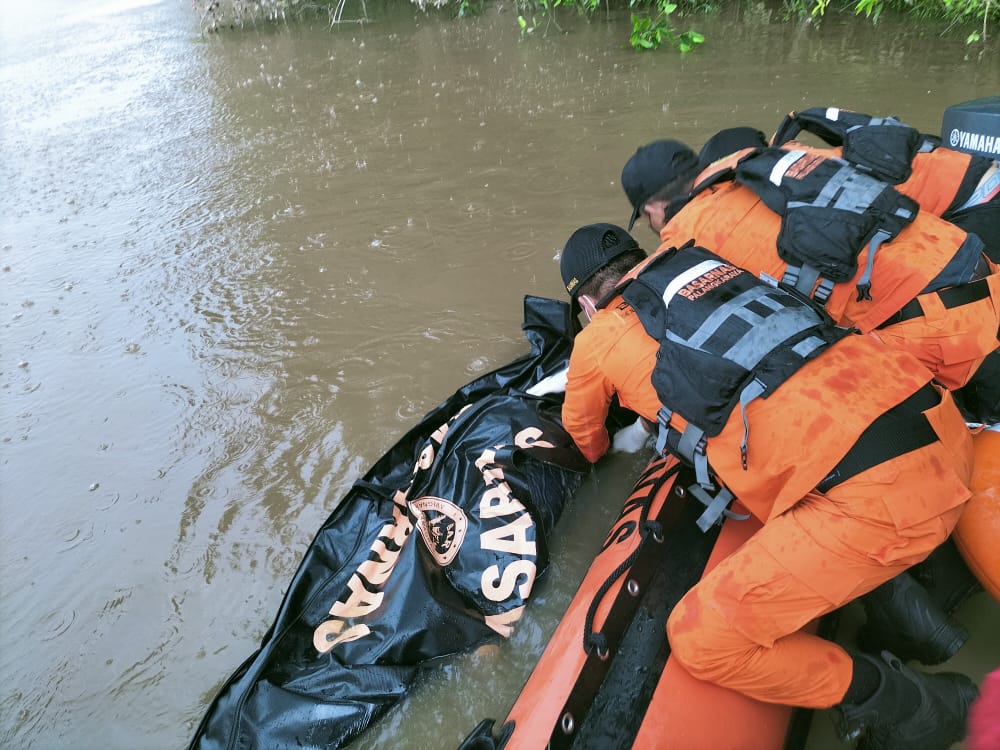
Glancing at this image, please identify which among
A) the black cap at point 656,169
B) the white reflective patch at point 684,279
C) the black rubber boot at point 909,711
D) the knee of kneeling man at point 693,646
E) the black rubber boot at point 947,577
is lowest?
the black rubber boot at point 909,711

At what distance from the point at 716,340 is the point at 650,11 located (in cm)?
814

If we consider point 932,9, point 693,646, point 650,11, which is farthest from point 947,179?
point 650,11

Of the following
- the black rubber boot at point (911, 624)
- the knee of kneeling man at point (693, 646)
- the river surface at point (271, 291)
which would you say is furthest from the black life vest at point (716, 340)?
the river surface at point (271, 291)

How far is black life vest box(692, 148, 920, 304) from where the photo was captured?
2.08 m

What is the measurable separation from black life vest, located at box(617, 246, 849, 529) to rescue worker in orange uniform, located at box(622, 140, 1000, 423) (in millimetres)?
327

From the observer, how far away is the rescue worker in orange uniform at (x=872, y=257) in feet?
6.87

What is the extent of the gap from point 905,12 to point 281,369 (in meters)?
7.34

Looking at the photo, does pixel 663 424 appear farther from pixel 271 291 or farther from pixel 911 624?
pixel 271 291

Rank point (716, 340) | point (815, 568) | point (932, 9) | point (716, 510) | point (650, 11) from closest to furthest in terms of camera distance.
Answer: point (815, 568)
point (716, 340)
point (716, 510)
point (932, 9)
point (650, 11)

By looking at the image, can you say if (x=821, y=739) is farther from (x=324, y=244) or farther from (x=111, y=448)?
(x=324, y=244)

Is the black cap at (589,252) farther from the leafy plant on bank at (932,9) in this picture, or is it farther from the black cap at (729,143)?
the leafy plant on bank at (932,9)

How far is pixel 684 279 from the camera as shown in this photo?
1.90 m

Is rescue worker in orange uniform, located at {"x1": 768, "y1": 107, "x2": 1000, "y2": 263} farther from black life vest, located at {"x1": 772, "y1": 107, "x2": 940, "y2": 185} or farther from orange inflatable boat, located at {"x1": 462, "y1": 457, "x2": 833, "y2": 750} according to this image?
orange inflatable boat, located at {"x1": 462, "y1": 457, "x2": 833, "y2": 750}

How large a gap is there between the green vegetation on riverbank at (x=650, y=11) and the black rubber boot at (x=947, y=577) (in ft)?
17.6
